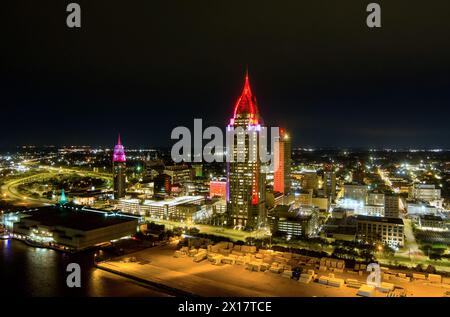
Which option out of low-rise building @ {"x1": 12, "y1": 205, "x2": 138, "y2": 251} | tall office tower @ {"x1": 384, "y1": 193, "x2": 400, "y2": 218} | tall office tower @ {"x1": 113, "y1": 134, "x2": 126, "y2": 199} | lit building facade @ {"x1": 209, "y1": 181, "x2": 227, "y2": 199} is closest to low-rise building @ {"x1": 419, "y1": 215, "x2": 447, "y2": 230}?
tall office tower @ {"x1": 384, "y1": 193, "x2": 400, "y2": 218}

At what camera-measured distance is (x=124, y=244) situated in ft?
44.5

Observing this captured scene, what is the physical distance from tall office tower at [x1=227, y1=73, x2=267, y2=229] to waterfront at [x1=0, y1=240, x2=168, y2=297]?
6805 millimetres

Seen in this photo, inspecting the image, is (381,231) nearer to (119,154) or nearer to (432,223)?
(432,223)

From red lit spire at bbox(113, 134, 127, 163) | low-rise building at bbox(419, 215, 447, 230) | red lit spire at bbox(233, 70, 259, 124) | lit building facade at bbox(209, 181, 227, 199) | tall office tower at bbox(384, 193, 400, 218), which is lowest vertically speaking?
low-rise building at bbox(419, 215, 447, 230)

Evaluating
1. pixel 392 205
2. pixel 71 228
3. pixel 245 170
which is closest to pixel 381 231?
pixel 392 205

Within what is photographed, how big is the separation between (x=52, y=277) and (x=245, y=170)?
9.16 m

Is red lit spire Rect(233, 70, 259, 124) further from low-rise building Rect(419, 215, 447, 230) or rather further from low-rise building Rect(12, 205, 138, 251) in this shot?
low-rise building Rect(419, 215, 447, 230)

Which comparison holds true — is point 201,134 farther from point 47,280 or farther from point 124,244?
point 47,280

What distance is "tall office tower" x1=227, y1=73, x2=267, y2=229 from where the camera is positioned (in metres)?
16.8

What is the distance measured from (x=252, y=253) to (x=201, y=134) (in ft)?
33.0

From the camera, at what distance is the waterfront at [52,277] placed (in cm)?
930

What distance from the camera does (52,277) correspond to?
1038 centimetres

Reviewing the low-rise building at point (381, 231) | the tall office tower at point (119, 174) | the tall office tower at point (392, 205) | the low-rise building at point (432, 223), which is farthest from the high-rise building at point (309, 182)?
the tall office tower at point (119, 174)
